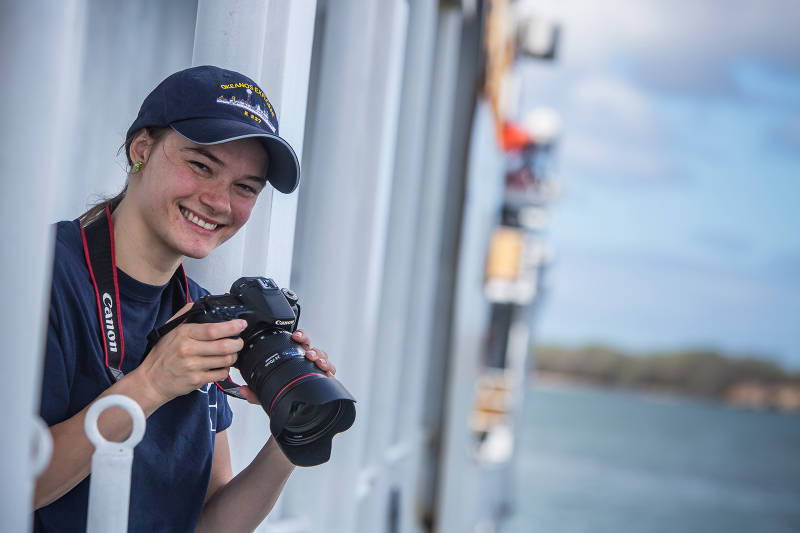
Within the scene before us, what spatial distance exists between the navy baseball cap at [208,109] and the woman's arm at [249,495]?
28.2 inches

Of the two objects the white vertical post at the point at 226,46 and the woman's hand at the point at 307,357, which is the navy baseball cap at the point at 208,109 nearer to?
the woman's hand at the point at 307,357

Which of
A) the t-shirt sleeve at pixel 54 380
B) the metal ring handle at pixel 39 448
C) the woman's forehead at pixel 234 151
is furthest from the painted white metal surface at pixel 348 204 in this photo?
the metal ring handle at pixel 39 448

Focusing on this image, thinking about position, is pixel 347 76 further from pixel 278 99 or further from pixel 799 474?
pixel 799 474

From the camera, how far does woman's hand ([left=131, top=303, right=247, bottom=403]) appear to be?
153cm

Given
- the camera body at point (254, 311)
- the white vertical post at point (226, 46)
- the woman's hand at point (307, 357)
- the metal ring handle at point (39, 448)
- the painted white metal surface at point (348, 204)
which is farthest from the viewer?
the painted white metal surface at point (348, 204)

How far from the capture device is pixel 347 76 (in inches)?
138

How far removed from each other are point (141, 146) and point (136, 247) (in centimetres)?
22

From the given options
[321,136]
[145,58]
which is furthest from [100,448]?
[145,58]

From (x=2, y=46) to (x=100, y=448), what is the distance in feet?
2.21

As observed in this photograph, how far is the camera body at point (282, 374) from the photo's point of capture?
1639 mm

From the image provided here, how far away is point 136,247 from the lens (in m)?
1.75

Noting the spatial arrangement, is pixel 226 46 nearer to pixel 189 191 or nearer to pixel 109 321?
pixel 189 191

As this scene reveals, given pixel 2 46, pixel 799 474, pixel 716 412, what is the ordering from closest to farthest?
1. pixel 2 46
2. pixel 799 474
3. pixel 716 412

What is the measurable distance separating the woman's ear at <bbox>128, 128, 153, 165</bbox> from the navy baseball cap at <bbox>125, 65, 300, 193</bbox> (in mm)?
14
